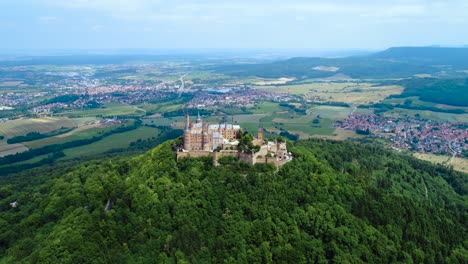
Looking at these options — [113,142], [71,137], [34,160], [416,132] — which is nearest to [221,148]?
[34,160]

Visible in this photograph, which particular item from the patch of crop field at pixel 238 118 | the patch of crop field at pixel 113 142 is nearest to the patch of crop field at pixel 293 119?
the patch of crop field at pixel 238 118

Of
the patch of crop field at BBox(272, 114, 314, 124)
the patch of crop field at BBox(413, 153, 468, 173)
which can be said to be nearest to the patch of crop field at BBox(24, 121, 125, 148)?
the patch of crop field at BBox(272, 114, 314, 124)

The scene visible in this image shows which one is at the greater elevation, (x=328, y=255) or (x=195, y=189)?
(x=195, y=189)

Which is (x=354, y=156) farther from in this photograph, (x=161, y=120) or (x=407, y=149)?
(x=161, y=120)

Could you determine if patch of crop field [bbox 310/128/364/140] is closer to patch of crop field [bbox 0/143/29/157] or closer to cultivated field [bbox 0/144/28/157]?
patch of crop field [bbox 0/143/29/157]

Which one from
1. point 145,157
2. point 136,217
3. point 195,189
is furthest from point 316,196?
point 145,157

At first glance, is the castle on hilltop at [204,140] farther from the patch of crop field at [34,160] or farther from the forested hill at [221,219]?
the patch of crop field at [34,160]

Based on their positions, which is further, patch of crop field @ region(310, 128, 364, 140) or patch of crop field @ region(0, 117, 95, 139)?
patch of crop field @ region(0, 117, 95, 139)

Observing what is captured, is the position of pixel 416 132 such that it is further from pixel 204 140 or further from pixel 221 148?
pixel 204 140
